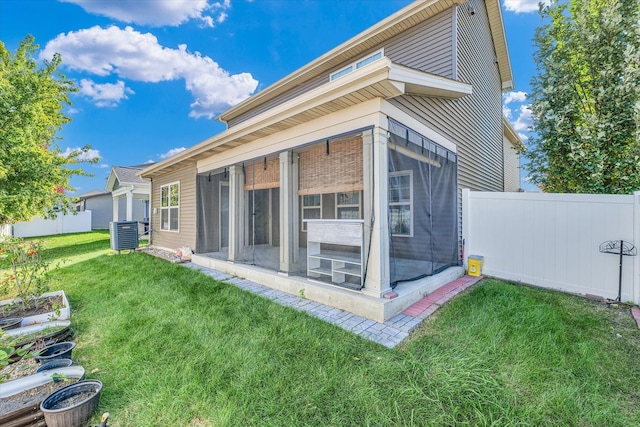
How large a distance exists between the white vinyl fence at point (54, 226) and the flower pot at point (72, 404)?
1947cm

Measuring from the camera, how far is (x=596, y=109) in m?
5.86

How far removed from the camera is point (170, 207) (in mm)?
9555

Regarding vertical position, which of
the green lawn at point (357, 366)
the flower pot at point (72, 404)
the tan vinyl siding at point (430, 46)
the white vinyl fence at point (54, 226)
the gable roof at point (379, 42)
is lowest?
the green lawn at point (357, 366)

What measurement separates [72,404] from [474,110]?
29.9ft

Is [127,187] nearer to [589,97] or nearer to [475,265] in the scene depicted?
[475,265]

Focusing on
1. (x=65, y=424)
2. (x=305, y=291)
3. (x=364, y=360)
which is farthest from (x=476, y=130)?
(x=65, y=424)

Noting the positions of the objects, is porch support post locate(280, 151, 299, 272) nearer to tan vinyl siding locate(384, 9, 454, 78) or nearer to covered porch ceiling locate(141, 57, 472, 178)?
covered porch ceiling locate(141, 57, 472, 178)

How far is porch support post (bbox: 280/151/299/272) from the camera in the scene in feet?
15.9

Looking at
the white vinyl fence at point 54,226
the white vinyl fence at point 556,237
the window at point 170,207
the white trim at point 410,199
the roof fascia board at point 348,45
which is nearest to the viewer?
the white trim at point 410,199

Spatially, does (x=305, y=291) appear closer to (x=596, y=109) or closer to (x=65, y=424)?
(x=65, y=424)

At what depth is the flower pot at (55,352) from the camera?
8.36 ft

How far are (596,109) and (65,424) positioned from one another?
9419 millimetres

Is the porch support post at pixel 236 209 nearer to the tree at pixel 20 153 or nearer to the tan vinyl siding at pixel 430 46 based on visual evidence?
the tree at pixel 20 153

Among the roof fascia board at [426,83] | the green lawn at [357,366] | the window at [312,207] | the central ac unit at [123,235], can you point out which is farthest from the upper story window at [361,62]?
the central ac unit at [123,235]
